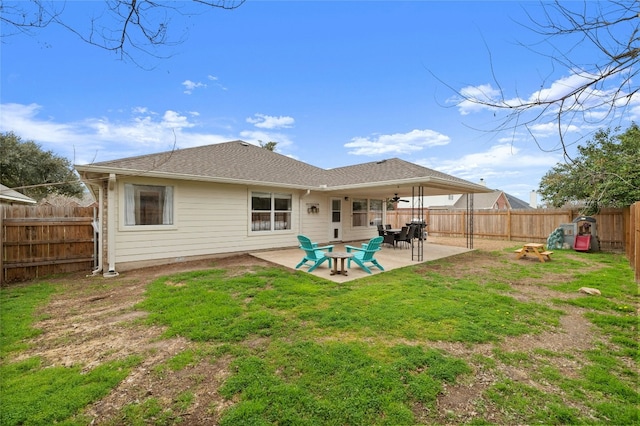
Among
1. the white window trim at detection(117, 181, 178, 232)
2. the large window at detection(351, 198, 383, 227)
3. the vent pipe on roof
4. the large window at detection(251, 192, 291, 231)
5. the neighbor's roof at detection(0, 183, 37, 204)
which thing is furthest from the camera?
the vent pipe on roof

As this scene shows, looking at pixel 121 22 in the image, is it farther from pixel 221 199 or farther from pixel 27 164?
pixel 27 164

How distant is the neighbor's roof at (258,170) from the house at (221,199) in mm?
36

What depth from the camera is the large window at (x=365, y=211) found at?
44.1ft

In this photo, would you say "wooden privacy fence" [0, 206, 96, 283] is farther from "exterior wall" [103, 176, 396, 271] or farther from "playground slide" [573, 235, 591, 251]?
"playground slide" [573, 235, 591, 251]

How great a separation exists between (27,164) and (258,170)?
18.7 m

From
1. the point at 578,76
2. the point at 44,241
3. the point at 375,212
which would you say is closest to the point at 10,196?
the point at 44,241

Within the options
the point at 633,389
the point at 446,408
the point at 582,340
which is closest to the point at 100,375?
the point at 446,408

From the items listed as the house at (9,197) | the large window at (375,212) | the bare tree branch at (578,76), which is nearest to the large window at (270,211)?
the large window at (375,212)

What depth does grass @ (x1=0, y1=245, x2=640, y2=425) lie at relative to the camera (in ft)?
7.15

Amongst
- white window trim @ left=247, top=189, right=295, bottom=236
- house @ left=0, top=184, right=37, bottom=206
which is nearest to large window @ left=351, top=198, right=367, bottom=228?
white window trim @ left=247, top=189, right=295, bottom=236

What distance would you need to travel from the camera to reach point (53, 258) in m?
6.93

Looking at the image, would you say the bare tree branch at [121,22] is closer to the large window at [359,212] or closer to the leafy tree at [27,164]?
the large window at [359,212]

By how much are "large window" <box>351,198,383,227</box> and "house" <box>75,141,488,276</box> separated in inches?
3.9

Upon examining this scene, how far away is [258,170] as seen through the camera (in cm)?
1055
